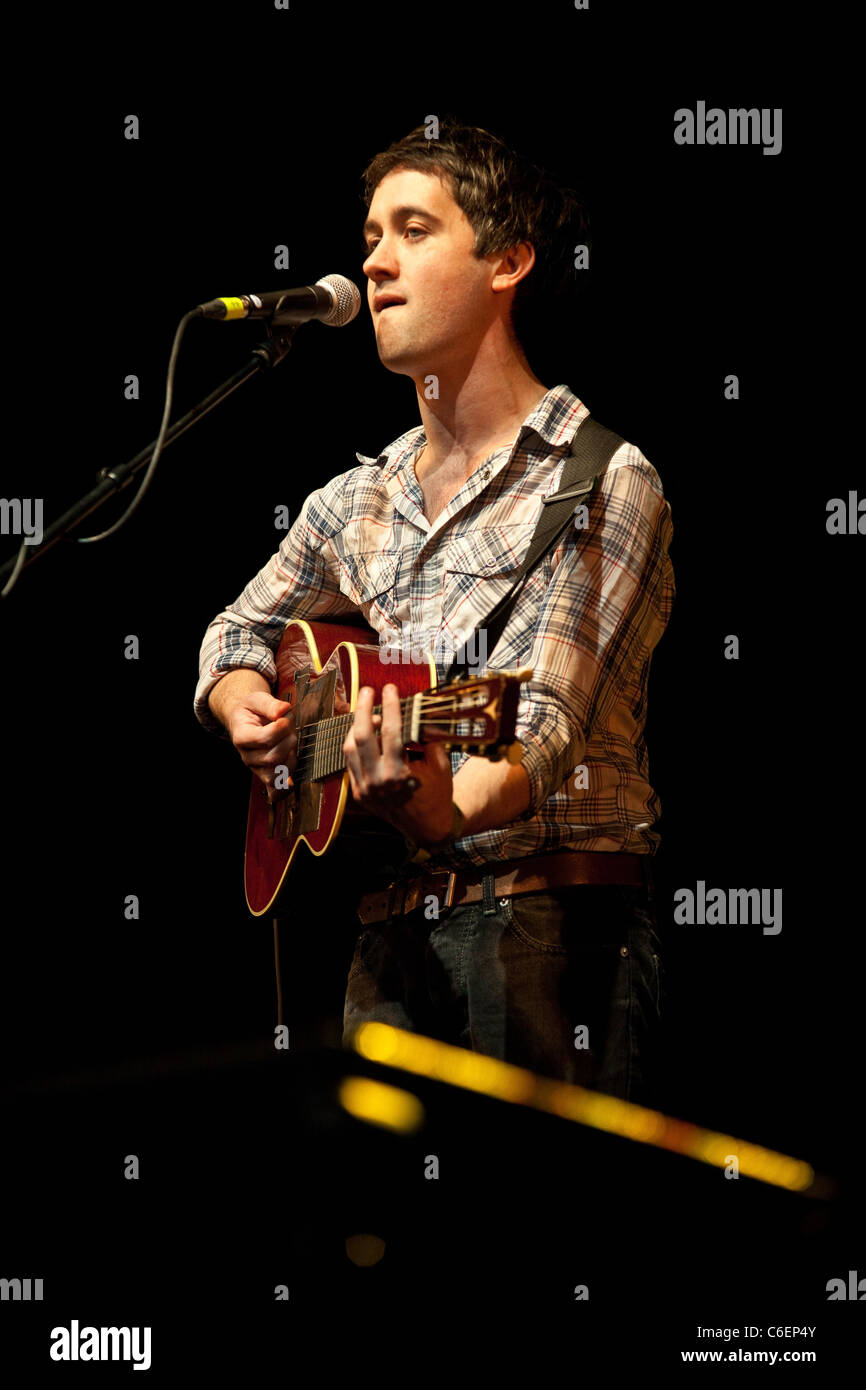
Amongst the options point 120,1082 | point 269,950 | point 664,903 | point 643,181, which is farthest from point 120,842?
point 120,1082

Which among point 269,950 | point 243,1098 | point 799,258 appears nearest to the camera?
point 243,1098

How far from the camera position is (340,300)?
2.61 meters

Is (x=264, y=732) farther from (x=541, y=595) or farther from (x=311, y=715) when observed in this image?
(x=541, y=595)

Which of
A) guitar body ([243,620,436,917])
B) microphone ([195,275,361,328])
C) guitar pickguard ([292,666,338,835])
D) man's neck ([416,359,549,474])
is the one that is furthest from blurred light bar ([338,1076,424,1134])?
man's neck ([416,359,549,474])

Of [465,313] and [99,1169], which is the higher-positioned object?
[465,313]

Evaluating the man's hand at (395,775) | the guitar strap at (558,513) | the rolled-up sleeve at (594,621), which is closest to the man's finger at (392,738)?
the man's hand at (395,775)

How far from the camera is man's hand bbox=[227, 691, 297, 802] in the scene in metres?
2.74

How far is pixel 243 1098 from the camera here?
4.99 ft

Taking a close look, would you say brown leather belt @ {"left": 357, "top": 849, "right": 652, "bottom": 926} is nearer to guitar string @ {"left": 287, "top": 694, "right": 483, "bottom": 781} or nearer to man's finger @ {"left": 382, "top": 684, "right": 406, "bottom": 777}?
guitar string @ {"left": 287, "top": 694, "right": 483, "bottom": 781}

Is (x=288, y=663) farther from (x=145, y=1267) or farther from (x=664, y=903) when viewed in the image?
(x=145, y=1267)

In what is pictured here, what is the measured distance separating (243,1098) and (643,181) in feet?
9.11

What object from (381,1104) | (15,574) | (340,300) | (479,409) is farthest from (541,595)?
(381,1104)

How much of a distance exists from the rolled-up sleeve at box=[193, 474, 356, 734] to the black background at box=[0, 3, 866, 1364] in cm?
71

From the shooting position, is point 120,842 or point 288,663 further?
point 120,842
